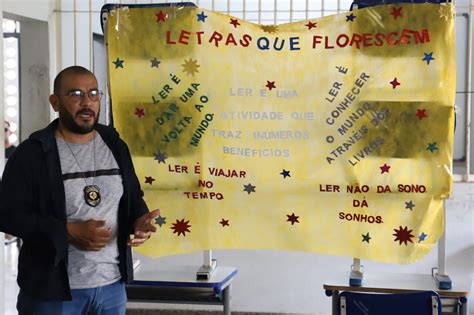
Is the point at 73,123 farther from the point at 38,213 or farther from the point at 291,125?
the point at 291,125

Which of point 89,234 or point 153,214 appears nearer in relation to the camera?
point 89,234

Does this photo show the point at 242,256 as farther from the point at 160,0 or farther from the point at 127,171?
the point at 127,171

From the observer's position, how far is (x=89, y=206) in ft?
8.11

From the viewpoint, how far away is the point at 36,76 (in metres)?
4.32

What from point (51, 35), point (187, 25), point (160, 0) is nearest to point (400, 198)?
point (187, 25)

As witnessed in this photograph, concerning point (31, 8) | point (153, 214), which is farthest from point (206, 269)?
point (31, 8)

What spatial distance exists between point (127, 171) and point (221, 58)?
3.88ft

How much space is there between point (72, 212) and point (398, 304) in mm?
1282

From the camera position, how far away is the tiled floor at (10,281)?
15.9 ft

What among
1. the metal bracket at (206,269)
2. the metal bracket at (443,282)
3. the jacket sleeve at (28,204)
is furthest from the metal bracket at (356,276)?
the jacket sleeve at (28,204)

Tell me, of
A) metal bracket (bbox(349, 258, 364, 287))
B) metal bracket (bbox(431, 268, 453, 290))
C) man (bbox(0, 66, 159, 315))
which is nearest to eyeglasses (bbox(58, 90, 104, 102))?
man (bbox(0, 66, 159, 315))

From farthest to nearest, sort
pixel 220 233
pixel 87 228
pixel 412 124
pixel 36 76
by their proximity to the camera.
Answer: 1. pixel 36 76
2. pixel 220 233
3. pixel 412 124
4. pixel 87 228

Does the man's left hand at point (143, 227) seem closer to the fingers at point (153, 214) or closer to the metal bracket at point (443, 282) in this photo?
the fingers at point (153, 214)

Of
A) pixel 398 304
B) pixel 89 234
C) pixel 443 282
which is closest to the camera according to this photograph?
pixel 89 234
